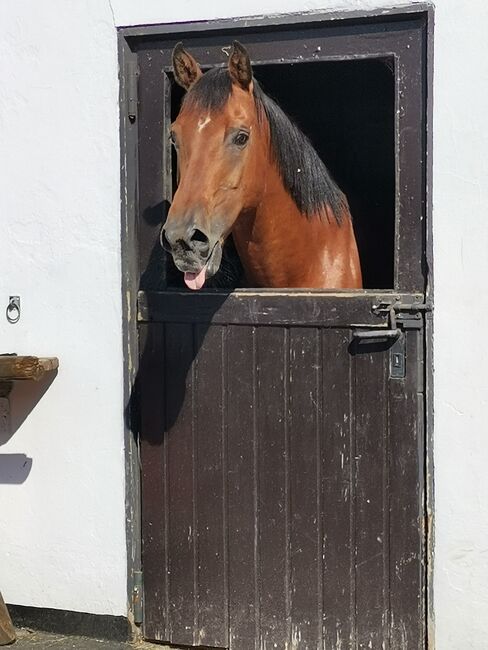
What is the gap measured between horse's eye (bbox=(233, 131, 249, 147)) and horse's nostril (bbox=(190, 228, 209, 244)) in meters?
0.38

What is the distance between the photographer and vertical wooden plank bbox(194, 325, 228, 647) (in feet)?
12.1

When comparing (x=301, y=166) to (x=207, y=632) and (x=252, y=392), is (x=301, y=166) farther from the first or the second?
(x=207, y=632)

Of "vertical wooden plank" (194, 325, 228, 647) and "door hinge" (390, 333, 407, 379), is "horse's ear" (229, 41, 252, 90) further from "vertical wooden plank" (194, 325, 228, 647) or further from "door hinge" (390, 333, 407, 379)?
"door hinge" (390, 333, 407, 379)

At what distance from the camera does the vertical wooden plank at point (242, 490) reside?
11.9 feet

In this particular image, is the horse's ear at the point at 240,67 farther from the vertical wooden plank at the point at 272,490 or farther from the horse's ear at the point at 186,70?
the vertical wooden plank at the point at 272,490

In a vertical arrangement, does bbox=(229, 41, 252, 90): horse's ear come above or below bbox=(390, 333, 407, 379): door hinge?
above

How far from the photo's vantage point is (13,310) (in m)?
3.92

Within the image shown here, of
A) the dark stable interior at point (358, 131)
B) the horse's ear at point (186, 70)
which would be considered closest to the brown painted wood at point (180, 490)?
the horse's ear at point (186, 70)

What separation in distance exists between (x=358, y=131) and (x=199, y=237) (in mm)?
1995

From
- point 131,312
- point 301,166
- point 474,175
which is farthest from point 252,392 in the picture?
point 474,175

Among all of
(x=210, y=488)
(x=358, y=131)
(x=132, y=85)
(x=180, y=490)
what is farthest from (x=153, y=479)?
(x=358, y=131)

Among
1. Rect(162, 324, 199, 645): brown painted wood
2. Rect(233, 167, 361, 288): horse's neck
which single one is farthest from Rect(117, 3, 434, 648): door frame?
Rect(233, 167, 361, 288): horse's neck

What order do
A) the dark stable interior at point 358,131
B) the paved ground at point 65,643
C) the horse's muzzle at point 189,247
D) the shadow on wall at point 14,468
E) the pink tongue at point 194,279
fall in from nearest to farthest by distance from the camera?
1. the horse's muzzle at point 189,247
2. the pink tongue at point 194,279
3. the paved ground at point 65,643
4. the shadow on wall at point 14,468
5. the dark stable interior at point 358,131

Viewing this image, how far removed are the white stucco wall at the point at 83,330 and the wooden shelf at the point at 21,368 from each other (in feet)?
0.65
